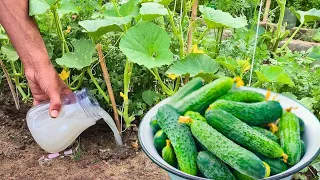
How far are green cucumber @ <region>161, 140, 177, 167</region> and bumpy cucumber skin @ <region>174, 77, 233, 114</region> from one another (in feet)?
0.40

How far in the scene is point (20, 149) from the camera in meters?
2.25

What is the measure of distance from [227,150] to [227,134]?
81mm

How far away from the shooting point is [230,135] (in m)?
1.24

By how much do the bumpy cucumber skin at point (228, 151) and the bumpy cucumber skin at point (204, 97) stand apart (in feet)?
0.30

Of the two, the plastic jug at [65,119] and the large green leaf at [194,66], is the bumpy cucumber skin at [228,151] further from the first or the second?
the plastic jug at [65,119]

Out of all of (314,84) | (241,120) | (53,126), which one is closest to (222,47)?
(314,84)

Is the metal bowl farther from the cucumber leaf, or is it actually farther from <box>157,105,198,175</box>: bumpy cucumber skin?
the cucumber leaf

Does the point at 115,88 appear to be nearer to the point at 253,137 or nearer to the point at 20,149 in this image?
the point at 20,149

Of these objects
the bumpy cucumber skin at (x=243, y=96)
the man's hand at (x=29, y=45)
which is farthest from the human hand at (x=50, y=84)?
the bumpy cucumber skin at (x=243, y=96)

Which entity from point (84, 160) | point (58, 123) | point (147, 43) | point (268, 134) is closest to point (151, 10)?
point (147, 43)

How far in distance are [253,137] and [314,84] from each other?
1057 mm

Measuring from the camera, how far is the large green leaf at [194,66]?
194 centimetres

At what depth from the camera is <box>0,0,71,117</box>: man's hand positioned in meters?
1.95

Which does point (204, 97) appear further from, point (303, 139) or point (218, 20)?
point (218, 20)
